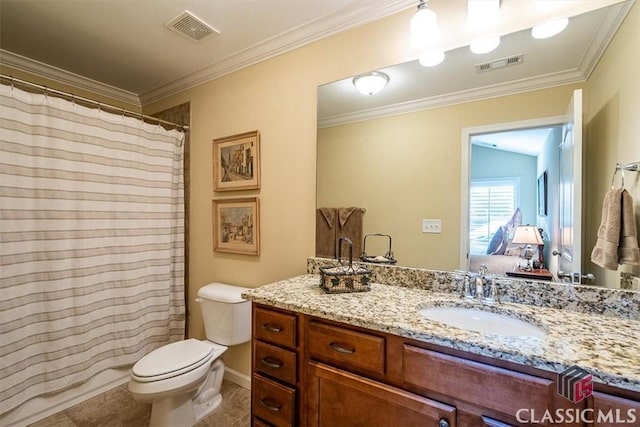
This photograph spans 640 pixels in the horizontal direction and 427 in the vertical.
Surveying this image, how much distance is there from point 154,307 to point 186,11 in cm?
205

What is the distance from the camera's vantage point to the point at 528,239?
128 centimetres

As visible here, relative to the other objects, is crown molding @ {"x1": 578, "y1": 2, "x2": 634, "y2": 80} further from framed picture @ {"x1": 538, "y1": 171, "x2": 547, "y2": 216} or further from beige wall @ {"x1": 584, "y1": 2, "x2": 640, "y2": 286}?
framed picture @ {"x1": 538, "y1": 171, "x2": 547, "y2": 216}

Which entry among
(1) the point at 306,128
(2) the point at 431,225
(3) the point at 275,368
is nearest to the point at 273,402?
(3) the point at 275,368

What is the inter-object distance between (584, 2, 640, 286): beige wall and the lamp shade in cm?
16

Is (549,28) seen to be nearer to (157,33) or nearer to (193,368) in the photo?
(157,33)

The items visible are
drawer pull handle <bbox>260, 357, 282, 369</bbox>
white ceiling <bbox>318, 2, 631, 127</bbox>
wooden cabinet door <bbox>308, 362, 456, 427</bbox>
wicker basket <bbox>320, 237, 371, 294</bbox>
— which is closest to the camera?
wooden cabinet door <bbox>308, 362, 456, 427</bbox>

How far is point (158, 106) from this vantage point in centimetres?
273

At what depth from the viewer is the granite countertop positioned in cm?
74

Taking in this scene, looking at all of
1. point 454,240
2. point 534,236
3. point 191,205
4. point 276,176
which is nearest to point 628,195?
point 534,236

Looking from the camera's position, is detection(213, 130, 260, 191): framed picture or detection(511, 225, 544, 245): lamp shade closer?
detection(511, 225, 544, 245): lamp shade

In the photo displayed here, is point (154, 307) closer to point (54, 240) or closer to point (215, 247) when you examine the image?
point (215, 247)

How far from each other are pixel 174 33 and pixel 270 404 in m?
2.18

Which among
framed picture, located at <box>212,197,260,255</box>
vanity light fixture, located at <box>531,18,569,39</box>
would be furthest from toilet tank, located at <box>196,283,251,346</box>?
vanity light fixture, located at <box>531,18,569,39</box>

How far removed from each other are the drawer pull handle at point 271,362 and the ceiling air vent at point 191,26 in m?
1.90
